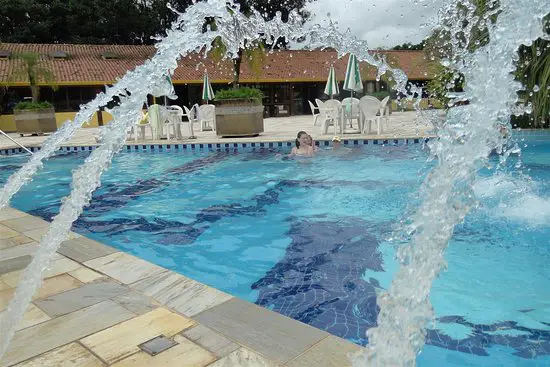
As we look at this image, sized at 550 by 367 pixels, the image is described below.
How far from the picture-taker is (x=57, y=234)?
3.10m

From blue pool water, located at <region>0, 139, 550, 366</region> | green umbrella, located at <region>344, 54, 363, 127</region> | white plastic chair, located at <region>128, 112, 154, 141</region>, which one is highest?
green umbrella, located at <region>344, 54, 363, 127</region>

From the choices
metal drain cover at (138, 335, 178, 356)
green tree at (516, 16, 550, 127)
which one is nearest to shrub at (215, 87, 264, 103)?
green tree at (516, 16, 550, 127)

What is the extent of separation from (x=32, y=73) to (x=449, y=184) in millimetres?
21378

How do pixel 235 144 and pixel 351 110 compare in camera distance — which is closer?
pixel 235 144

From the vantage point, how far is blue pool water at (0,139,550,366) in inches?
124

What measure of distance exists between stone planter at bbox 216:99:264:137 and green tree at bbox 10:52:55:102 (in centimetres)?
1052

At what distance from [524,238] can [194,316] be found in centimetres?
356

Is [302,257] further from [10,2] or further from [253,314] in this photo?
[10,2]

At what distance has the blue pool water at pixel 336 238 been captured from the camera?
3.15m

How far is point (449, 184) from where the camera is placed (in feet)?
7.12

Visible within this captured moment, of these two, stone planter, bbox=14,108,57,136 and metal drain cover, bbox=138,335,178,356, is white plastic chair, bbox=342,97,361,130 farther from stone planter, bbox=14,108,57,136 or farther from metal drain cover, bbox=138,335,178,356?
metal drain cover, bbox=138,335,178,356

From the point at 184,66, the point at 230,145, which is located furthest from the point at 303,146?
the point at 184,66

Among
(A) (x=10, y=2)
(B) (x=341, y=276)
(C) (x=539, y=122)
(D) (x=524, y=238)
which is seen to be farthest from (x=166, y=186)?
(A) (x=10, y=2)

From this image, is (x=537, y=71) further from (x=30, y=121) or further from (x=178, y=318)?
(x=30, y=121)
